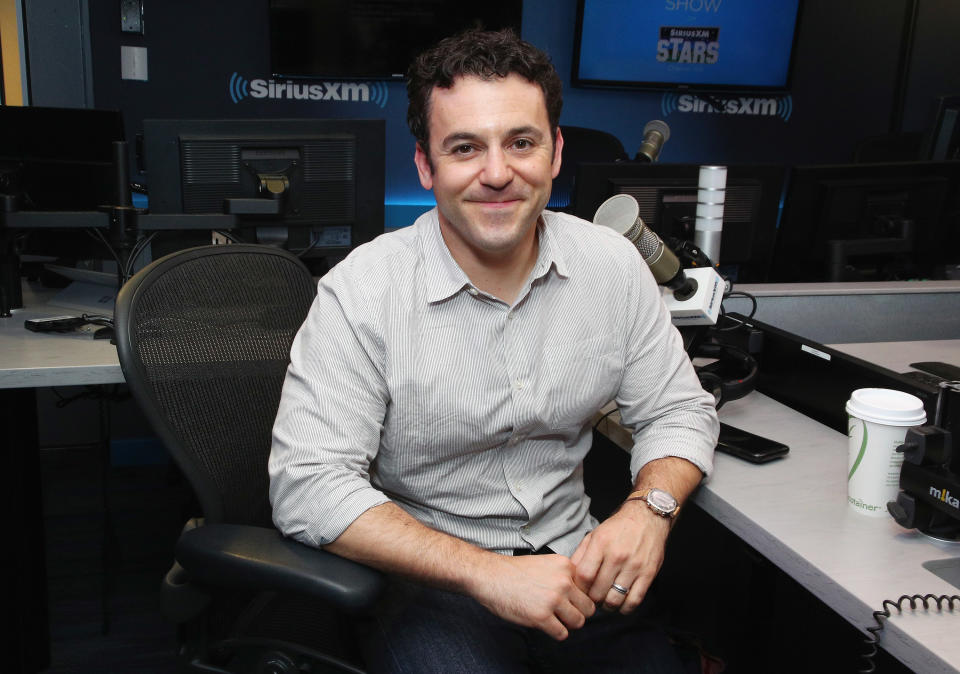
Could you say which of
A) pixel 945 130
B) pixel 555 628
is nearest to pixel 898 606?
pixel 555 628

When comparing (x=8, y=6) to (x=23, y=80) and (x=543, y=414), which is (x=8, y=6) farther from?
(x=543, y=414)

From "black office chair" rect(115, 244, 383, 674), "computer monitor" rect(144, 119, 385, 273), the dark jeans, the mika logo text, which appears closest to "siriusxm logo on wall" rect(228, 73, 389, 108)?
"computer monitor" rect(144, 119, 385, 273)

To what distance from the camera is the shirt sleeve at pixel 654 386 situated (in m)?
1.36

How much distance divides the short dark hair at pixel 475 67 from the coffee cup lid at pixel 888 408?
594mm

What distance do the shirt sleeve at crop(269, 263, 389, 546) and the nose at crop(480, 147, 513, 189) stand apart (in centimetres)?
24

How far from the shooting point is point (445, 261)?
131 cm

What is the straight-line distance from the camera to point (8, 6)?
5305 mm

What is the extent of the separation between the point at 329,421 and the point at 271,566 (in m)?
0.22

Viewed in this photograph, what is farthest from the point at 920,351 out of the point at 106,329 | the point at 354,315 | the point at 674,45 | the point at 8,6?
the point at 8,6

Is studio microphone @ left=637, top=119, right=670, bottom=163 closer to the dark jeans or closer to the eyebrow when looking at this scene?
the eyebrow

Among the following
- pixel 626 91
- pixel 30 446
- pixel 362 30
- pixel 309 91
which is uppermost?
pixel 362 30

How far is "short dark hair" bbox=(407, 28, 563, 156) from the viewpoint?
1.28 m

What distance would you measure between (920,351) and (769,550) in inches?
42.9

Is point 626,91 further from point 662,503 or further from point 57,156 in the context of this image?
point 662,503
